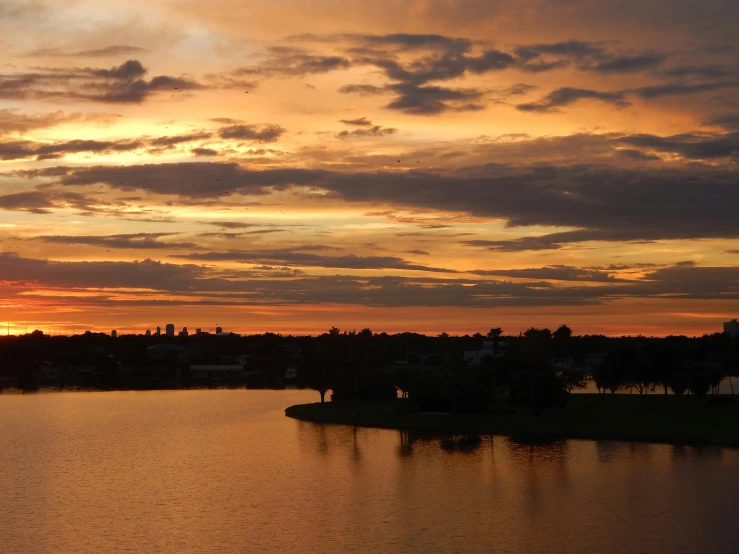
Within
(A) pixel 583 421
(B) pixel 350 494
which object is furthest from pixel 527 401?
(B) pixel 350 494

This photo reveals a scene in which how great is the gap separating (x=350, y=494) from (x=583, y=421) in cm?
4489

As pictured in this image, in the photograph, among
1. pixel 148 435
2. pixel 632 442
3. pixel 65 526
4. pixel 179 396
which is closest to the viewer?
pixel 65 526

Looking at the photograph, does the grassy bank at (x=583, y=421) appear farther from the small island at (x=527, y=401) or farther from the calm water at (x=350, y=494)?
the calm water at (x=350, y=494)

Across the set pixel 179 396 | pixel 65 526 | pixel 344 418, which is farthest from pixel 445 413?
pixel 179 396

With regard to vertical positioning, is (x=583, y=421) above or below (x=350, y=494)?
above

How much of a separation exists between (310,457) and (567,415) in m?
38.4

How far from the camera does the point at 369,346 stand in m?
145

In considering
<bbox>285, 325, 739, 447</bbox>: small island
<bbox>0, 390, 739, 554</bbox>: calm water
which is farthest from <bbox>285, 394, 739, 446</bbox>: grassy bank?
<bbox>0, 390, 739, 554</bbox>: calm water

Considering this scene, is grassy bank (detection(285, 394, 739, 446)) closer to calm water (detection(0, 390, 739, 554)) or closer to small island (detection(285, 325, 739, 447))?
small island (detection(285, 325, 739, 447))

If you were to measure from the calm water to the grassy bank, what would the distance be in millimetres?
5229

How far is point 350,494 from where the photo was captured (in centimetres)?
6044

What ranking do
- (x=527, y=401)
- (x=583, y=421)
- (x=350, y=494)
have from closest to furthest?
(x=350, y=494) < (x=583, y=421) < (x=527, y=401)

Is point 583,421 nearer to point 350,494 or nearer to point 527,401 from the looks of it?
point 527,401

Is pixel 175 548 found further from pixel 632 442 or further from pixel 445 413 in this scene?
pixel 445 413
